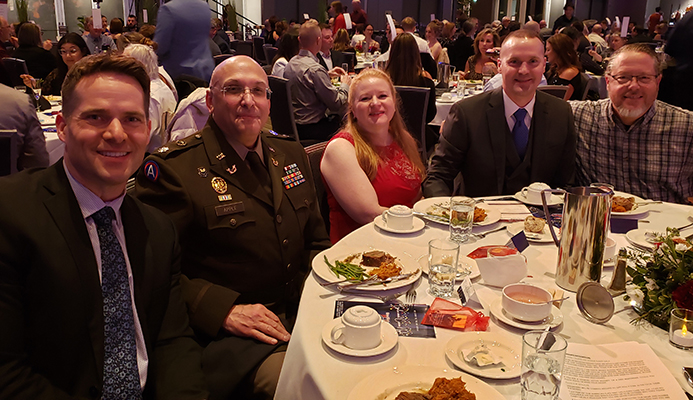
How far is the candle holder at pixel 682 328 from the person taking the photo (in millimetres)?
1248

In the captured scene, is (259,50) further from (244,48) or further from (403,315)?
(403,315)

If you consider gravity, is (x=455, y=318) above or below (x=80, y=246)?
below

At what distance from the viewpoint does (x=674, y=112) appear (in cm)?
278

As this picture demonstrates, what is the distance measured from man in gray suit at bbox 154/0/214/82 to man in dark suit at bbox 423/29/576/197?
2.72 meters

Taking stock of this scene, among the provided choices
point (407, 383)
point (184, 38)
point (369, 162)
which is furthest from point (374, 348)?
point (184, 38)

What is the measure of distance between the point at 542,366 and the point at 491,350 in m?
0.19

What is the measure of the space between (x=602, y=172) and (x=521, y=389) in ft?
6.94

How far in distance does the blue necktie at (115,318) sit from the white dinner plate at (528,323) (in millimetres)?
966

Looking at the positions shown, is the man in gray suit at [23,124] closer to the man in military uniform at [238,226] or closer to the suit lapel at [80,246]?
the man in military uniform at [238,226]

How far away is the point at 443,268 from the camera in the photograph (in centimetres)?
156

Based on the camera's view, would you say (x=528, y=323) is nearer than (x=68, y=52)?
Yes

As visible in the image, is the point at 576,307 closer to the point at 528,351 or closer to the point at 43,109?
the point at 528,351

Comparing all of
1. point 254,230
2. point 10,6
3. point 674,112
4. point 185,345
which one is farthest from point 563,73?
point 10,6

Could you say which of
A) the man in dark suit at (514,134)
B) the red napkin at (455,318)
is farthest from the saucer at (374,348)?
the man in dark suit at (514,134)
